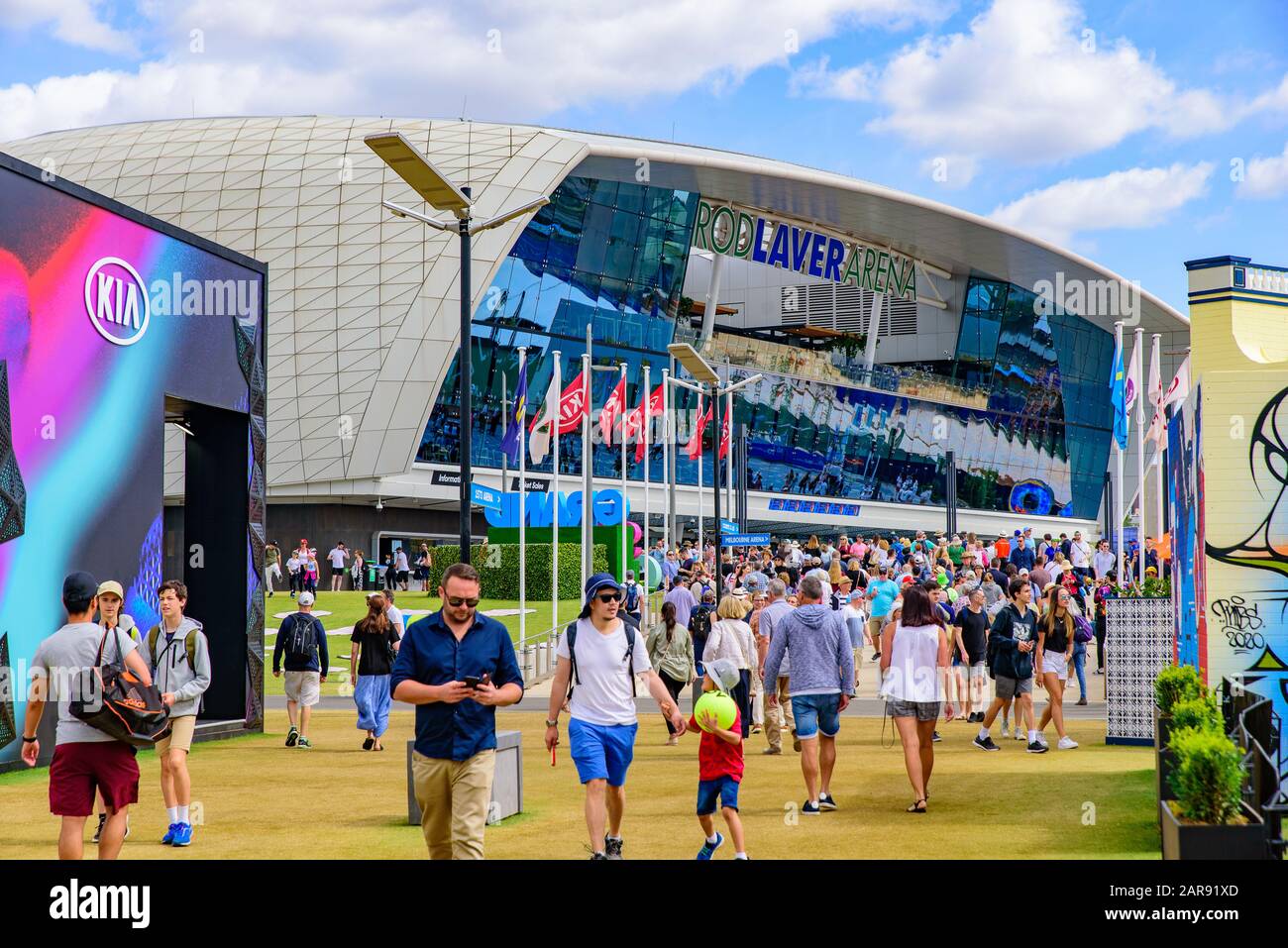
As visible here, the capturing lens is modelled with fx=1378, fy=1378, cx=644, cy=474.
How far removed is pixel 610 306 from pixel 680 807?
127ft

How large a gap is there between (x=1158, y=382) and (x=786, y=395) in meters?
32.1

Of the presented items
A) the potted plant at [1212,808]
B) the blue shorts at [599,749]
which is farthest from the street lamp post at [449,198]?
the potted plant at [1212,808]

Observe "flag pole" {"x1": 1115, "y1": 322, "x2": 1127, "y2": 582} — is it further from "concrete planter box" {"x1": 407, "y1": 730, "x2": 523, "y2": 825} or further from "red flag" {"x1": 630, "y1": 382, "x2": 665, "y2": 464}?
"concrete planter box" {"x1": 407, "y1": 730, "x2": 523, "y2": 825}

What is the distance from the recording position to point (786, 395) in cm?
5681

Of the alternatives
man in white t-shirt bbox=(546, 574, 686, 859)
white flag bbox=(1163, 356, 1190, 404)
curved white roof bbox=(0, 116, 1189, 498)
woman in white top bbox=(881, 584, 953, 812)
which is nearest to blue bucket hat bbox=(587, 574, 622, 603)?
man in white t-shirt bbox=(546, 574, 686, 859)

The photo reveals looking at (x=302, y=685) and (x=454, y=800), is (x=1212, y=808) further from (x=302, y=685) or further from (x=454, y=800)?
(x=302, y=685)

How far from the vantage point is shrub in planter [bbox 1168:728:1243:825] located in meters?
6.61

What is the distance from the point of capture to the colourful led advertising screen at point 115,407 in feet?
42.2

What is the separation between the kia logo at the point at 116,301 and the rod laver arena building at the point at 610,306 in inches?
1111

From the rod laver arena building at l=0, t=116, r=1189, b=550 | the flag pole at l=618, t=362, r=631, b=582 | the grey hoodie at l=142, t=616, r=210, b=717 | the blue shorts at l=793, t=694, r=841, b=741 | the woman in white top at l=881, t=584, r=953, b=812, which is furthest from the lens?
the rod laver arena building at l=0, t=116, r=1189, b=550

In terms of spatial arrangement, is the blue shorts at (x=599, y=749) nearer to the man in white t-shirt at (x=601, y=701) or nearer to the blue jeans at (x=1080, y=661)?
the man in white t-shirt at (x=601, y=701)

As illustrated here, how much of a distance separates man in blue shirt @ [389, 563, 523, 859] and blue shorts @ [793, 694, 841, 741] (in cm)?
419
